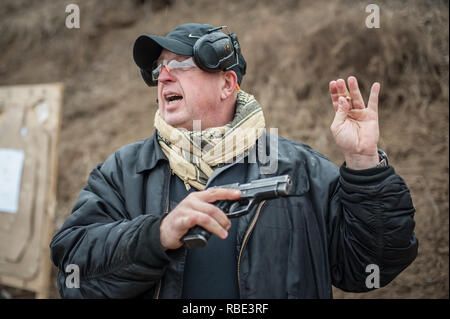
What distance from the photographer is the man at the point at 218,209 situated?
1.70m

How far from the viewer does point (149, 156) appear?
2.03 metres

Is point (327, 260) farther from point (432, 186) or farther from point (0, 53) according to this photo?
point (0, 53)

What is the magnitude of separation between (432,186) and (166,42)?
141 inches

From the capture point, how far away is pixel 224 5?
7.68 metres

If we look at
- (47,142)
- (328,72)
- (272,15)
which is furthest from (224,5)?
(47,142)

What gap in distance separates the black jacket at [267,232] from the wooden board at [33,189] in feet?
8.17

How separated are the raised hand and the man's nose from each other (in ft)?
2.69

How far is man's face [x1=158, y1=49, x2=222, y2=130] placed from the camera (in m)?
2.07

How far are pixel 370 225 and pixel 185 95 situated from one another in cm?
110

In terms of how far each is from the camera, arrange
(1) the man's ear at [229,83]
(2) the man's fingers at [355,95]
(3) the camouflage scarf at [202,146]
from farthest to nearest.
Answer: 1. (1) the man's ear at [229,83]
2. (3) the camouflage scarf at [202,146]
3. (2) the man's fingers at [355,95]

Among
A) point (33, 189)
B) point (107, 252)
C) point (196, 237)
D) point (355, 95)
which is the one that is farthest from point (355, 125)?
point (33, 189)

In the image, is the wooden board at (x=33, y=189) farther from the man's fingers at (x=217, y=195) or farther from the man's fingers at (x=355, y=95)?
the man's fingers at (x=355, y=95)
